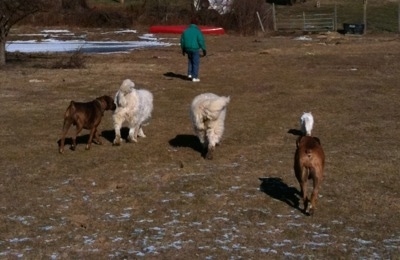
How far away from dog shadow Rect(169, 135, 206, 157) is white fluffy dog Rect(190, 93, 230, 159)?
429 millimetres

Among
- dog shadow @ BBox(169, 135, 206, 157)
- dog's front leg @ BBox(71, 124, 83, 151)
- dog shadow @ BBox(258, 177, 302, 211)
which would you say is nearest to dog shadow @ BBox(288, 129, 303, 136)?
dog shadow @ BBox(169, 135, 206, 157)

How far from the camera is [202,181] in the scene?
9.76 metres

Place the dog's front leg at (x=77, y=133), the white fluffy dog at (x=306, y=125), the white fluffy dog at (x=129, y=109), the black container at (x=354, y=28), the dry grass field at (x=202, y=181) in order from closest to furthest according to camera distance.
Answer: the dry grass field at (x=202, y=181)
the dog's front leg at (x=77, y=133)
the white fluffy dog at (x=129, y=109)
the white fluffy dog at (x=306, y=125)
the black container at (x=354, y=28)

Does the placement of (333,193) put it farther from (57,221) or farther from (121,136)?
(121,136)

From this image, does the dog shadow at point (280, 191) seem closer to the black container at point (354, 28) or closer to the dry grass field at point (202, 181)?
the dry grass field at point (202, 181)

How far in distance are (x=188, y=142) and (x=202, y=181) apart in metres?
2.88

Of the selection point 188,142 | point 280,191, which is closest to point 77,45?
point 188,142

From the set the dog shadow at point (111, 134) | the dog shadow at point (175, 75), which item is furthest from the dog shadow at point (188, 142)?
the dog shadow at point (175, 75)

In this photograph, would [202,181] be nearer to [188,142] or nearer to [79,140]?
[188,142]

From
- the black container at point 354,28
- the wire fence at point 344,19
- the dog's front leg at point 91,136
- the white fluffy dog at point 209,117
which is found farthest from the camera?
the wire fence at point 344,19

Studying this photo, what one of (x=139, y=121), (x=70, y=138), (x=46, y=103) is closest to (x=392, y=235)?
(x=139, y=121)

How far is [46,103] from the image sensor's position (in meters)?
16.9

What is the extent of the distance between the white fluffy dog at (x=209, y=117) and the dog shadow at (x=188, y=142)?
429mm

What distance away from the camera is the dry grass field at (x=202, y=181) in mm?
7395
